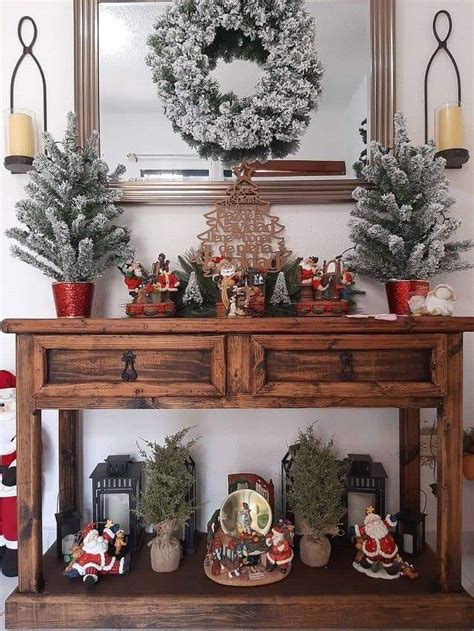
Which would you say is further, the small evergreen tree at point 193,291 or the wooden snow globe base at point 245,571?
the small evergreen tree at point 193,291

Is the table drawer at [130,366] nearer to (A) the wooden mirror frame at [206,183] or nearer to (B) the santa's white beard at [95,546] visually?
(B) the santa's white beard at [95,546]

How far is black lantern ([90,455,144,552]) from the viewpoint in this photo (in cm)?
141

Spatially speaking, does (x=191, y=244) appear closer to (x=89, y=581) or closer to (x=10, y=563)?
(x=89, y=581)

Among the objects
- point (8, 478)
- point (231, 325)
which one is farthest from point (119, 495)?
point (231, 325)

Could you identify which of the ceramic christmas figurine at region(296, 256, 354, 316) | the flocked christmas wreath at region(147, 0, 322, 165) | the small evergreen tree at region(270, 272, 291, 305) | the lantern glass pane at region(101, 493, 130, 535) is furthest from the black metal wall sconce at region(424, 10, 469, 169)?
the lantern glass pane at region(101, 493, 130, 535)

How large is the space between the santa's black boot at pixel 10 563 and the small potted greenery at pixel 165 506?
1.53 feet

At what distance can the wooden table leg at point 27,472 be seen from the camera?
113cm

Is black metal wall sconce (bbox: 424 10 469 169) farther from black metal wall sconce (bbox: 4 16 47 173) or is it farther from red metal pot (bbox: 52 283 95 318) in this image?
black metal wall sconce (bbox: 4 16 47 173)

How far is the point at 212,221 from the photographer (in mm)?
1482

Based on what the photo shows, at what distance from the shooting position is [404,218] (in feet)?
4.33

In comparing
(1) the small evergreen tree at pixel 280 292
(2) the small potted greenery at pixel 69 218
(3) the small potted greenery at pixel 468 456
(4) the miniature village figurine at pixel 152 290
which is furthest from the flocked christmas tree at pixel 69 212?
(3) the small potted greenery at pixel 468 456

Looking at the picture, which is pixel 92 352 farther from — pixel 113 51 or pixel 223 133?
pixel 113 51

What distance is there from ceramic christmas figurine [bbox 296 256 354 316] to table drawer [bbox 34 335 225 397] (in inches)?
12.3

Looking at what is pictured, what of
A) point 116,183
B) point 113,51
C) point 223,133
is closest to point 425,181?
point 223,133
